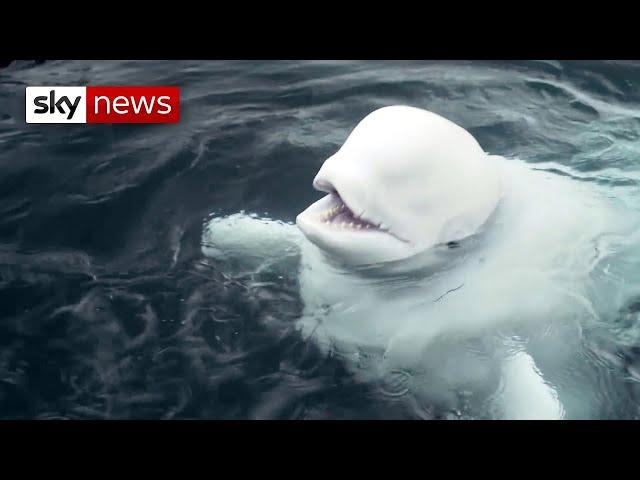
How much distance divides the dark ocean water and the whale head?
4.45 ft

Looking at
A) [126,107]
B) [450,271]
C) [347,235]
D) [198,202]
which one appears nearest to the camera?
[347,235]

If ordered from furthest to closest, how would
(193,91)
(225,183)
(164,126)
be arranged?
(193,91), (164,126), (225,183)

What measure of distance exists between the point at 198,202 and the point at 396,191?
11.3ft

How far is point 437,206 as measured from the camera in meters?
7.03

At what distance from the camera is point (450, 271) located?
7.44 metres

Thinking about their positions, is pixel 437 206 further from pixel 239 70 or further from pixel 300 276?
pixel 239 70

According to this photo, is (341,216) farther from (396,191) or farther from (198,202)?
(198,202)

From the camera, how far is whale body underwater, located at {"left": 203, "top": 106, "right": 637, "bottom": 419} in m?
6.91

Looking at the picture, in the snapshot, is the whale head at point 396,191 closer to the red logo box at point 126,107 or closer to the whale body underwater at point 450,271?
the whale body underwater at point 450,271

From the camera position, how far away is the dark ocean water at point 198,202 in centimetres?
726

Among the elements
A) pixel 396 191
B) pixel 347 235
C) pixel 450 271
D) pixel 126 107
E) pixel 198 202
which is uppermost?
pixel 396 191

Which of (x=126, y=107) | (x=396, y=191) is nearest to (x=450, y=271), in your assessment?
(x=396, y=191)

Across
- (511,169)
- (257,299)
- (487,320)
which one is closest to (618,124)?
(511,169)
